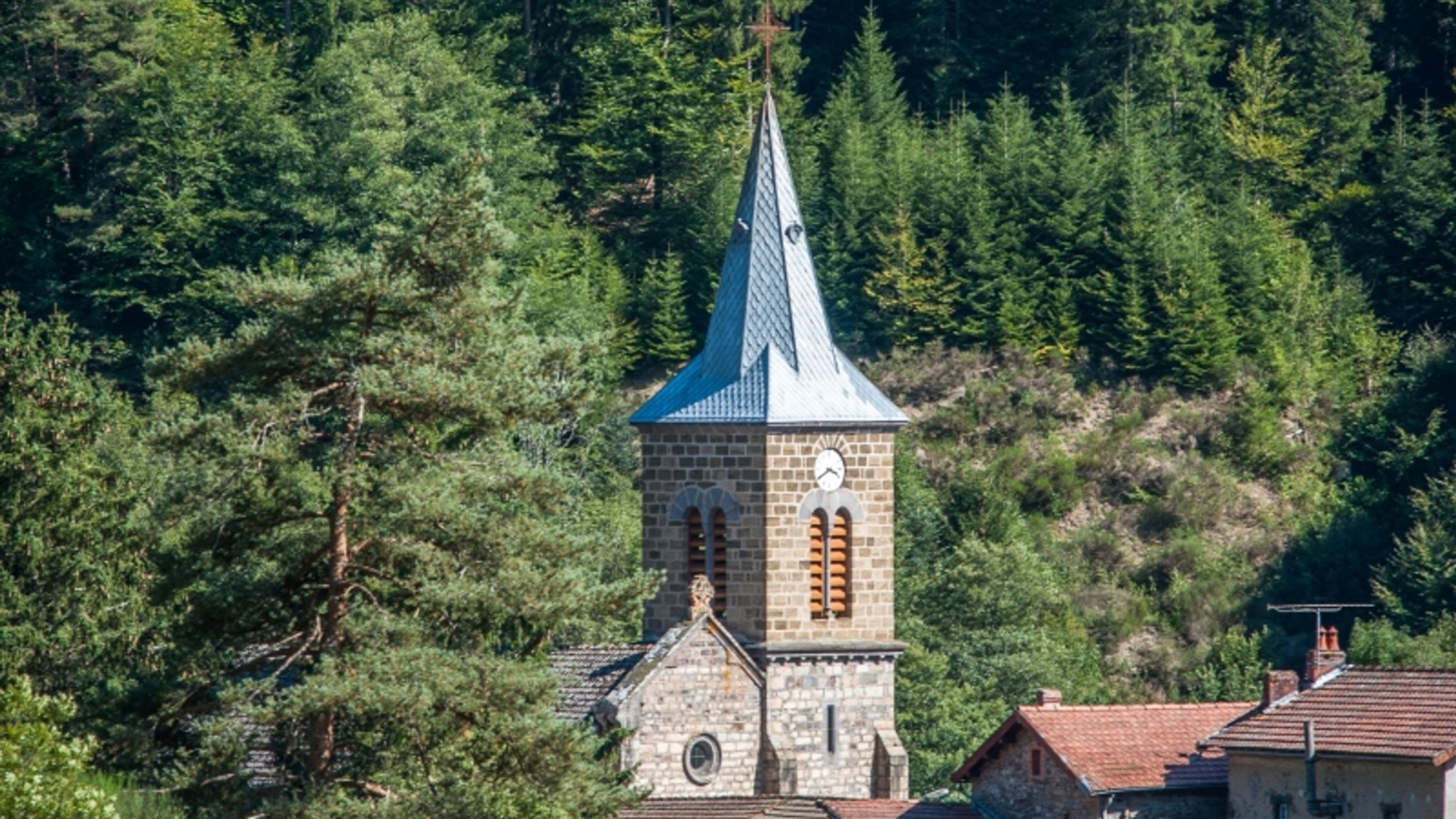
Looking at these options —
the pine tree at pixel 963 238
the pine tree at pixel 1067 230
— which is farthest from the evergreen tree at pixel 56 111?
the pine tree at pixel 1067 230

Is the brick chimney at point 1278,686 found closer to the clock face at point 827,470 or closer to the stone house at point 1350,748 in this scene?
the stone house at point 1350,748

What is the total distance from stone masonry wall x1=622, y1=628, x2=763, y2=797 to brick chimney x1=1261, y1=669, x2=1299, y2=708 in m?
6.44

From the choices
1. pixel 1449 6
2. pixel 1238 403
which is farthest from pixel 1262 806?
pixel 1449 6

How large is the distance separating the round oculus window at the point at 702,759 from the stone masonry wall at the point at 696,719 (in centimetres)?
6

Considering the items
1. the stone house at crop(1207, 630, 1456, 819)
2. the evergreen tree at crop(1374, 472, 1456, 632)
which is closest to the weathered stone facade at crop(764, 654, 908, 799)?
the stone house at crop(1207, 630, 1456, 819)

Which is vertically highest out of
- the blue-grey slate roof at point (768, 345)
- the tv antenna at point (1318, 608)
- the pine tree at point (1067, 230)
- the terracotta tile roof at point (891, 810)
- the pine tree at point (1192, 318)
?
the pine tree at point (1067, 230)

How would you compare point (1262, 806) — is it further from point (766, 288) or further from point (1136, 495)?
point (1136, 495)

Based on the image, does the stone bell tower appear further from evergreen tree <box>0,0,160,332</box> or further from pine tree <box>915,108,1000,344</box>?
evergreen tree <box>0,0,160,332</box>

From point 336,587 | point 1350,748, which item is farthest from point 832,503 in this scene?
point 336,587

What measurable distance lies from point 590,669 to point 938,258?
97.8 ft

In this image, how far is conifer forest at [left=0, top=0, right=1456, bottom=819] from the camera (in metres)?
59.3

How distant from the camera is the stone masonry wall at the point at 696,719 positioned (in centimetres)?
4384

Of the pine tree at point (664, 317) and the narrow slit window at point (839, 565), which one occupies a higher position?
the pine tree at point (664, 317)

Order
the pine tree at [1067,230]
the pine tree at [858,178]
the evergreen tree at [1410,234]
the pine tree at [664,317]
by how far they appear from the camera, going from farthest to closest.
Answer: the evergreen tree at [1410,234] < the pine tree at [858,178] < the pine tree at [664,317] < the pine tree at [1067,230]
